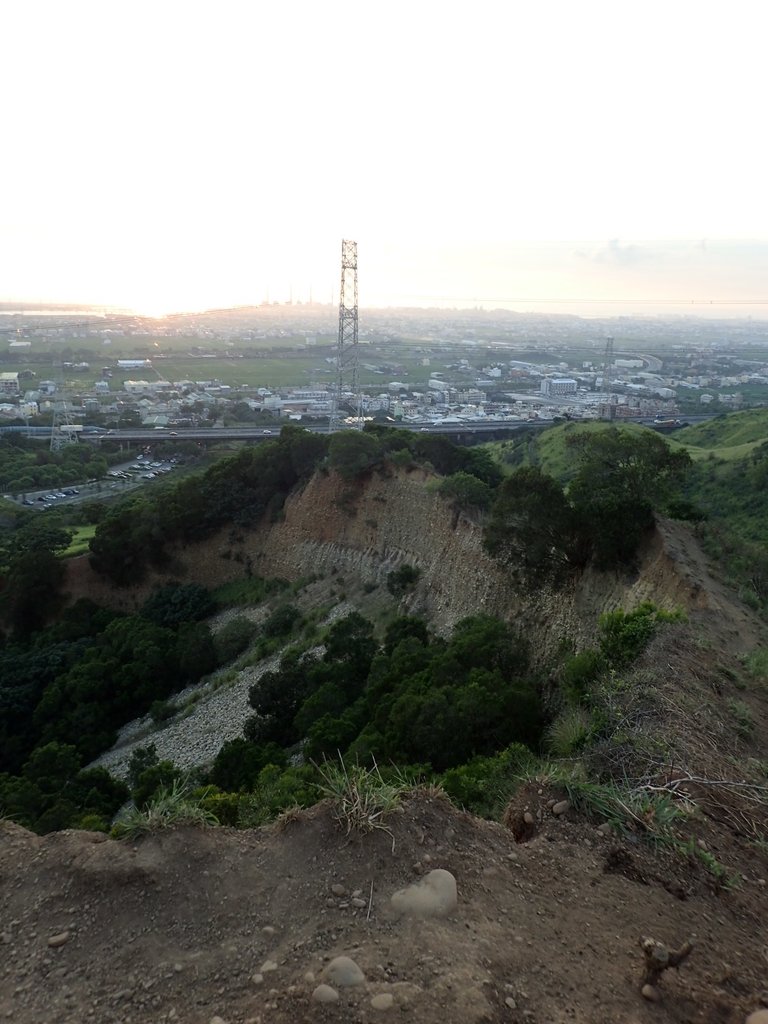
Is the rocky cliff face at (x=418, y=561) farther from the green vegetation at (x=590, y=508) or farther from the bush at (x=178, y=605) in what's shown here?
the bush at (x=178, y=605)

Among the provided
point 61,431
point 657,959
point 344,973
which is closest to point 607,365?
point 61,431

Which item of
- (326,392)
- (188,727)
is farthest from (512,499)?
(326,392)

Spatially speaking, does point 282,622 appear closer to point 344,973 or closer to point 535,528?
point 535,528

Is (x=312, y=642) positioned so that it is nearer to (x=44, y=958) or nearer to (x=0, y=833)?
(x=0, y=833)

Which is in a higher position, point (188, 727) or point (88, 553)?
point (88, 553)

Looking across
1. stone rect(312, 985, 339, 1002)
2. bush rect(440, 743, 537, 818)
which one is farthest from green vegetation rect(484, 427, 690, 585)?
stone rect(312, 985, 339, 1002)
